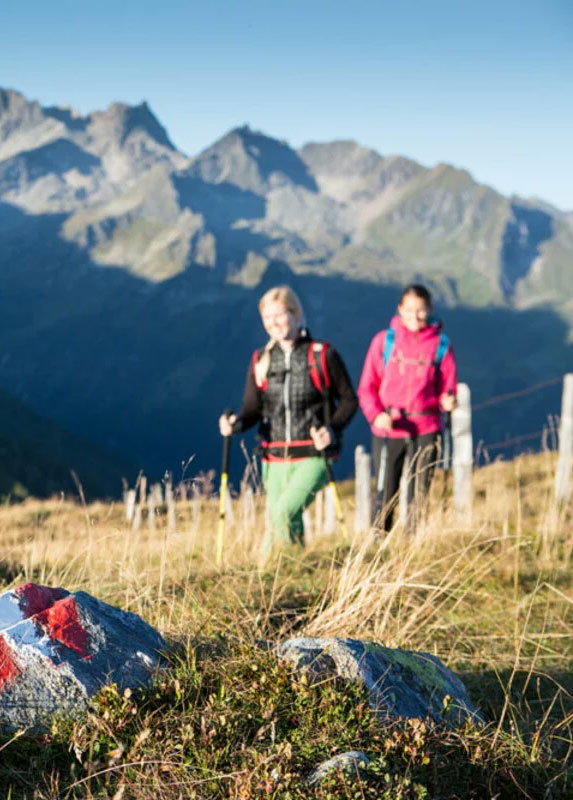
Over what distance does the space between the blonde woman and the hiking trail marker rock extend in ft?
8.87

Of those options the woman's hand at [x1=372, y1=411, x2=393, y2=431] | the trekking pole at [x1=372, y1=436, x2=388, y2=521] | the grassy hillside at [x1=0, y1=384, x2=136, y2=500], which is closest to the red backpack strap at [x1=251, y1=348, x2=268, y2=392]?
the woman's hand at [x1=372, y1=411, x2=393, y2=431]

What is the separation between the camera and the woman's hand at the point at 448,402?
5715 millimetres

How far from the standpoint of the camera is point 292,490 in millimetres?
5230

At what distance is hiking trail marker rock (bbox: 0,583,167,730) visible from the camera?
216cm

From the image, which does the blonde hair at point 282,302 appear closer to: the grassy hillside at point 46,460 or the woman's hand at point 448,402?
the woman's hand at point 448,402

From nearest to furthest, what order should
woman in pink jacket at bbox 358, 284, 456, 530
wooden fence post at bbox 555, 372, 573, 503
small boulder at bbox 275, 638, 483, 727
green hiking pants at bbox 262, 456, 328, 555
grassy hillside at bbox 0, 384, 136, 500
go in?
1. small boulder at bbox 275, 638, 483, 727
2. green hiking pants at bbox 262, 456, 328, 555
3. woman in pink jacket at bbox 358, 284, 456, 530
4. wooden fence post at bbox 555, 372, 573, 503
5. grassy hillside at bbox 0, 384, 136, 500

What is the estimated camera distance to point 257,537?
530 centimetres

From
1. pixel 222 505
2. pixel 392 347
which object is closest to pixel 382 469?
pixel 392 347

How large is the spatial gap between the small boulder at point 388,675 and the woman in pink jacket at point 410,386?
3.16m

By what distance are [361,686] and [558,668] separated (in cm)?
170

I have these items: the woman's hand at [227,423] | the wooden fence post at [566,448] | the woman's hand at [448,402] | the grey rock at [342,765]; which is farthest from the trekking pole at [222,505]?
the wooden fence post at [566,448]

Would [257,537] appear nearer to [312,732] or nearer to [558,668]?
[558,668]

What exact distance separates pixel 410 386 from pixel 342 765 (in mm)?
4171

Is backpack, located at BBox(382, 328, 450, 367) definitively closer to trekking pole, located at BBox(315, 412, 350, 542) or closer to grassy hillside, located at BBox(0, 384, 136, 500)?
trekking pole, located at BBox(315, 412, 350, 542)
